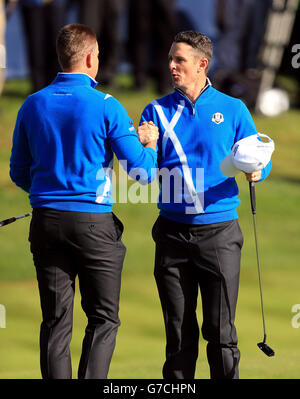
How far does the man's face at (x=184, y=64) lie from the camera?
13.0 feet

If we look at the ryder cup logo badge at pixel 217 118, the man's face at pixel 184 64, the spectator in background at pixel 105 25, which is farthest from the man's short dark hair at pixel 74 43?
the spectator in background at pixel 105 25

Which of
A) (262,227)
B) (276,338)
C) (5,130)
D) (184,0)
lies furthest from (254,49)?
(276,338)

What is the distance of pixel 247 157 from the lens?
3.87 meters

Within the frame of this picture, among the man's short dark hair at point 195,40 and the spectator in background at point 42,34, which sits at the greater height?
the man's short dark hair at point 195,40

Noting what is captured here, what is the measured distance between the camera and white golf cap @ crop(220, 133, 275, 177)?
387cm

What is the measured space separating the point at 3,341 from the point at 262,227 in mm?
4325

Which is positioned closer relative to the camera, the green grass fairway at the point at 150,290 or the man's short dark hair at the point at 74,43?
the man's short dark hair at the point at 74,43

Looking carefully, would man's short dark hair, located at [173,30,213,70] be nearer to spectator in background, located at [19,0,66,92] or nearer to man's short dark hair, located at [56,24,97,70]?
man's short dark hair, located at [56,24,97,70]

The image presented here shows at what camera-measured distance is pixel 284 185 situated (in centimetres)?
1103

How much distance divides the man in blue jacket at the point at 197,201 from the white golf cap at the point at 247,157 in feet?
0.13

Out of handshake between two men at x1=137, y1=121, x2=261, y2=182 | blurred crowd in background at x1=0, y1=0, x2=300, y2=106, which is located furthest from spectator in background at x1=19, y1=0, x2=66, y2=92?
handshake between two men at x1=137, y1=121, x2=261, y2=182

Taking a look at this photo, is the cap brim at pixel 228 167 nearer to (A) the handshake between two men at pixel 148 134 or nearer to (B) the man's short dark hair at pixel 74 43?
(A) the handshake between two men at pixel 148 134

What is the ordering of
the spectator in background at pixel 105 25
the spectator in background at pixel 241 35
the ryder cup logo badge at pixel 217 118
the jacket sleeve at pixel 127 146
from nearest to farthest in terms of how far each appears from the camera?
A: the jacket sleeve at pixel 127 146, the ryder cup logo badge at pixel 217 118, the spectator in background at pixel 105 25, the spectator in background at pixel 241 35

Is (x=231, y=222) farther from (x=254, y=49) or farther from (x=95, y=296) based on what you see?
(x=254, y=49)
